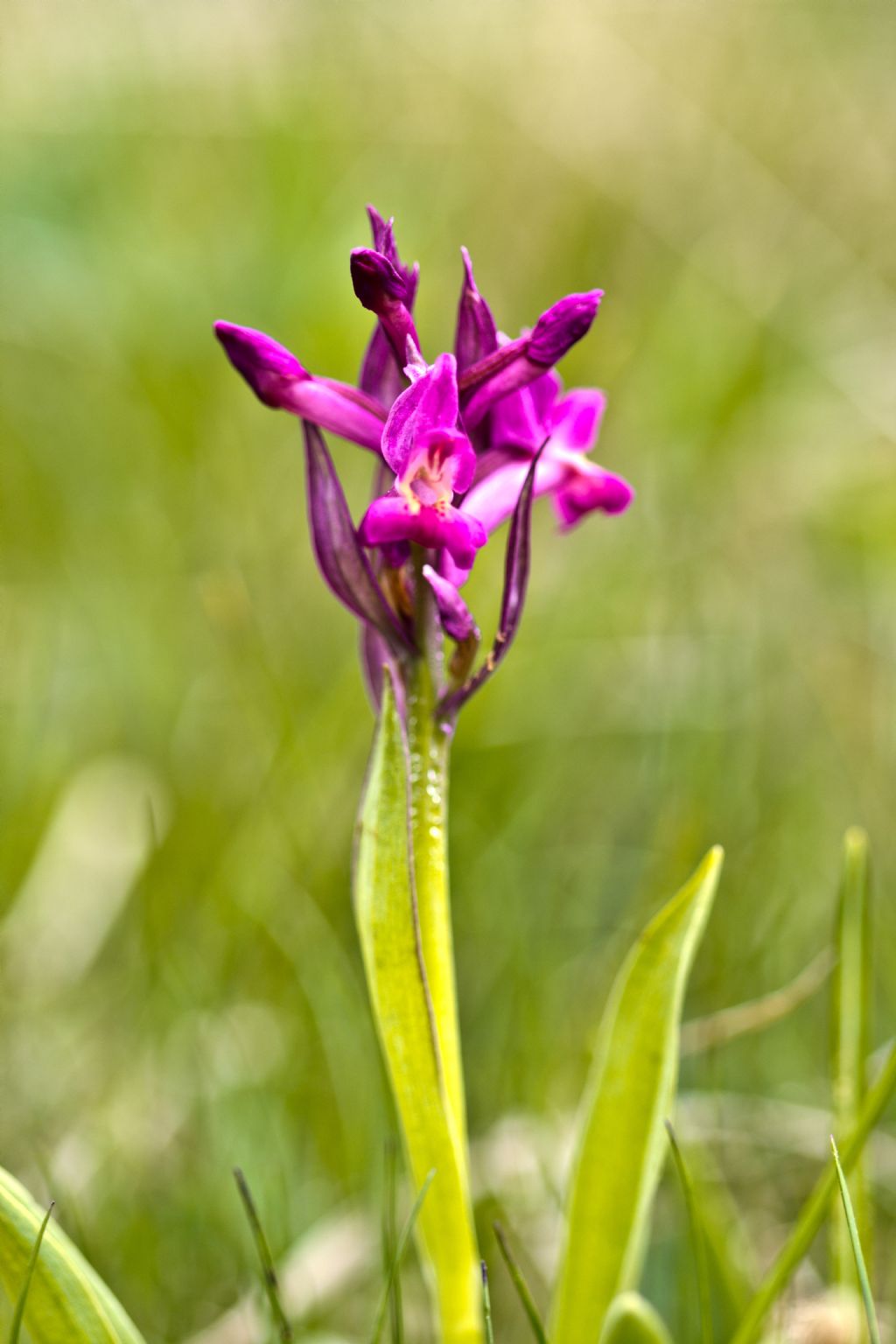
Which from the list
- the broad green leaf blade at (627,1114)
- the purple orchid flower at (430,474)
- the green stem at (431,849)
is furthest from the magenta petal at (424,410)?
the broad green leaf blade at (627,1114)

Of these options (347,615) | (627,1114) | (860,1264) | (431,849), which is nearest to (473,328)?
(431,849)

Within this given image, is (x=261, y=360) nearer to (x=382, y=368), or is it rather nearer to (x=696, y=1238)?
(x=382, y=368)

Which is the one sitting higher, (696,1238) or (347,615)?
(347,615)

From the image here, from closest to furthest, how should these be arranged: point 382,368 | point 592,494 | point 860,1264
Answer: point 860,1264 < point 382,368 < point 592,494

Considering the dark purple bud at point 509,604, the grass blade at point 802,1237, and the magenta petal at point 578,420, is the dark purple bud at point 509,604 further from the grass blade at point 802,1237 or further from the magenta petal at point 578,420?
the grass blade at point 802,1237

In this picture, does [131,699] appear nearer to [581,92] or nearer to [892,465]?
[892,465]

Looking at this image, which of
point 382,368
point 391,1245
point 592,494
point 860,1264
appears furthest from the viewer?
point 592,494

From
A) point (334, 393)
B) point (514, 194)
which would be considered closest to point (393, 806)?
point (334, 393)
